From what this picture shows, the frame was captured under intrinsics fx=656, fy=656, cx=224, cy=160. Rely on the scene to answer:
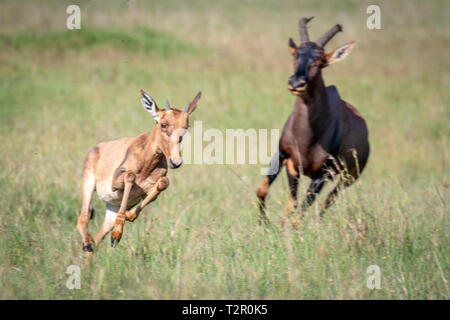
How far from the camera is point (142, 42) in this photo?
782 inches

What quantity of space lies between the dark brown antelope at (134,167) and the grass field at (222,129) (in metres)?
0.49

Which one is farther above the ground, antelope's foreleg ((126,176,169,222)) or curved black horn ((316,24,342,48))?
curved black horn ((316,24,342,48))

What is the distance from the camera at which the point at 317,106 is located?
8203 mm

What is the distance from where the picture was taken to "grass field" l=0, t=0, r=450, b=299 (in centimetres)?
608

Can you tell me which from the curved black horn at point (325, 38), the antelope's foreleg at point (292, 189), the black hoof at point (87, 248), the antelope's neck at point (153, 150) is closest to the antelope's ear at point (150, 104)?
the antelope's neck at point (153, 150)

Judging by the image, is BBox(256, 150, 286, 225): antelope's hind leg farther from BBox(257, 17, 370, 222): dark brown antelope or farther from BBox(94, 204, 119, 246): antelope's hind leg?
BBox(94, 204, 119, 246): antelope's hind leg

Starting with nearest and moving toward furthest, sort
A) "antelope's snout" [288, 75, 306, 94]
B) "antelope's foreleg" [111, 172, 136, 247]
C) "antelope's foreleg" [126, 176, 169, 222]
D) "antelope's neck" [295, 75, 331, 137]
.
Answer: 1. "antelope's foreleg" [111, 172, 136, 247]
2. "antelope's foreleg" [126, 176, 169, 222]
3. "antelope's snout" [288, 75, 306, 94]
4. "antelope's neck" [295, 75, 331, 137]

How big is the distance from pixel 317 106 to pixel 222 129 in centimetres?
621

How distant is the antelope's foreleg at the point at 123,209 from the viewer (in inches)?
213

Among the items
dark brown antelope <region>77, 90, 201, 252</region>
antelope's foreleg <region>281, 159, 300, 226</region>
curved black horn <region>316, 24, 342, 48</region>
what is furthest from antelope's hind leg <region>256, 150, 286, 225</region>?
dark brown antelope <region>77, 90, 201, 252</region>

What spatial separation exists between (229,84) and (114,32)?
15.8ft

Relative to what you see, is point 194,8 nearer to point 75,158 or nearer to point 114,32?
point 114,32

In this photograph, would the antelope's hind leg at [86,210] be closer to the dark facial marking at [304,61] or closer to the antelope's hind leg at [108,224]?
the antelope's hind leg at [108,224]

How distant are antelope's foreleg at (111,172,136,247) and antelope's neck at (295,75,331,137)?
305 centimetres
